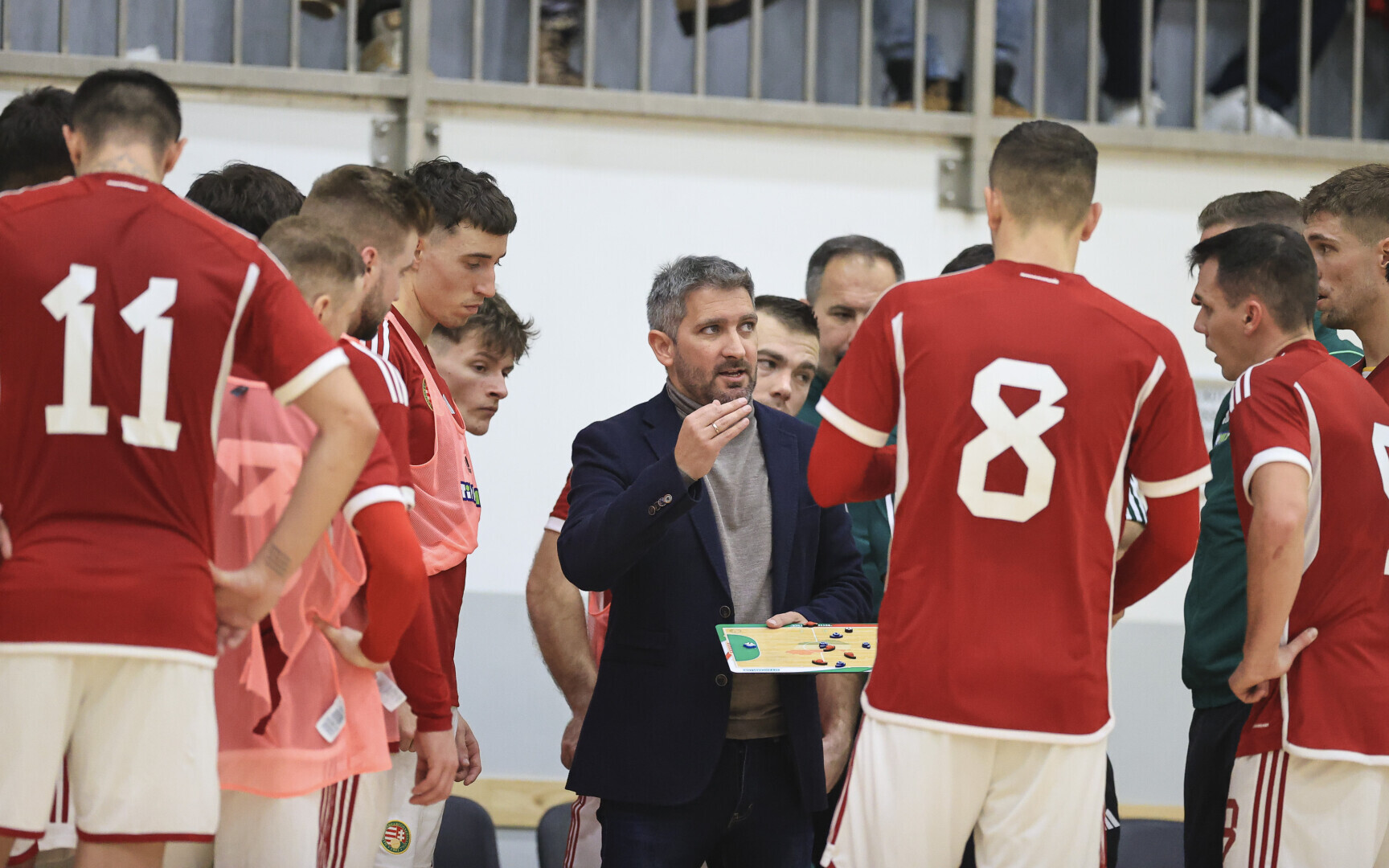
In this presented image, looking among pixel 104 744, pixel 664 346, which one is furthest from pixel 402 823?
pixel 664 346

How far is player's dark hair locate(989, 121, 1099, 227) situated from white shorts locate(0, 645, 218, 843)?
146 centimetres

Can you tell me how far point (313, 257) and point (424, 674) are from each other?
75 centimetres

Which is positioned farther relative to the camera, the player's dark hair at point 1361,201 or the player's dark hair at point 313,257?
the player's dark hair at point 1361,201

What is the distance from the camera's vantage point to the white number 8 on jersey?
2016 mm

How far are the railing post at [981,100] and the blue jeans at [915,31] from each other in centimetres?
8

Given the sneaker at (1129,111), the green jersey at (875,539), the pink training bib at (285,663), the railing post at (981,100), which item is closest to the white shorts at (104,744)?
the pink training bib at (285,663)

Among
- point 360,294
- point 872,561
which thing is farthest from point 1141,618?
point 360,294

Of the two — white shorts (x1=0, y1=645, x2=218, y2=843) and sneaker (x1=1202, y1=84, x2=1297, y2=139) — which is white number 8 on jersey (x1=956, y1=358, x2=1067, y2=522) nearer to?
white shorts (x1=0, y1=645, x2=218, y2=843)

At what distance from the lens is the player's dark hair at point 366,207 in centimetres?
246

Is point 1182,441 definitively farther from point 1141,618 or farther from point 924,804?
point 1141,618

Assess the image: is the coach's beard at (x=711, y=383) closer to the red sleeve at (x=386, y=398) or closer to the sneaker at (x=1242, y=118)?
the red sleeve at (x=386, y=398)

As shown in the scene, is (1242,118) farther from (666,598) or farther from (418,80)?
(666,598)

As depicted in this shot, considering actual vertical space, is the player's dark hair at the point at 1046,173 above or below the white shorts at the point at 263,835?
above

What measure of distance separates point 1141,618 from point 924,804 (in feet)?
10.4
